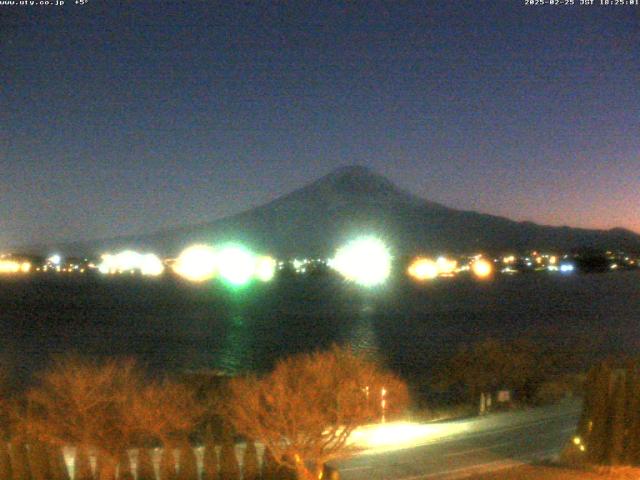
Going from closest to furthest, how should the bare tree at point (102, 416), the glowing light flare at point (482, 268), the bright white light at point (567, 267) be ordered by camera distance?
the bare tree at point (102, 416)
the glowing light flare at point (482, 268)
the bright white light at point (567, 267)

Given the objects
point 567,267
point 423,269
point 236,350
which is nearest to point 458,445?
point 236,350

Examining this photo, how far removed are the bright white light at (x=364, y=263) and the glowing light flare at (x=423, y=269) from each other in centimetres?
368

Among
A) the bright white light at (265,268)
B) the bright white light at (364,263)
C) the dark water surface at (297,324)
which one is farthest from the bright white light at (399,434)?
the bright white light at (265,268)

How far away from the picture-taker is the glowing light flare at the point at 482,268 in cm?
12948

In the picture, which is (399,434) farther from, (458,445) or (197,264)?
(197,264)

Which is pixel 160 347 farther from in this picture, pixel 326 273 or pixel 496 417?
pixel 326 273

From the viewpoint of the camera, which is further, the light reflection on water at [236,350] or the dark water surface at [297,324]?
the dark water surface at [297,324]

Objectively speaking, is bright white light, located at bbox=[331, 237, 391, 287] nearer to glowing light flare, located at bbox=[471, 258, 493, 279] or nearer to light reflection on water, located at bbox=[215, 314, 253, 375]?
glowing light flare, located at bbox=[471, 258, 493, 279]

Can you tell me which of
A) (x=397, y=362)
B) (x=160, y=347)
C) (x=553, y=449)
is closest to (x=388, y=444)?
(x=553, y=449)

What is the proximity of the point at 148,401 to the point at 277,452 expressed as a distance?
2.28 m

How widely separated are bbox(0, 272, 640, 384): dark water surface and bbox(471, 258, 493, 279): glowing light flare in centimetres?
3614

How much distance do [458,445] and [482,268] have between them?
121612 mm

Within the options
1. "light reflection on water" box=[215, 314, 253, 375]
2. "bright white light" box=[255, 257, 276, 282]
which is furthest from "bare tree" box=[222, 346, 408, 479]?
"bright white light" box=[255, 257, 276, 282]

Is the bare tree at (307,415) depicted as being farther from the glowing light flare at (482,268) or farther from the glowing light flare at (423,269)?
the glowing light flare at (482,268)
